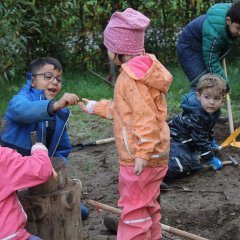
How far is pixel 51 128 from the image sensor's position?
4.42m

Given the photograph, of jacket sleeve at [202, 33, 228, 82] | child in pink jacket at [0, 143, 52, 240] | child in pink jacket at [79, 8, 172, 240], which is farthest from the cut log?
jacket sleeve at [202, 33, 228, 82]

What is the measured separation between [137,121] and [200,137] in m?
2.10

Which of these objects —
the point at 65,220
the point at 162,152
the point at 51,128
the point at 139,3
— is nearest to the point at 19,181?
the point at 65,220

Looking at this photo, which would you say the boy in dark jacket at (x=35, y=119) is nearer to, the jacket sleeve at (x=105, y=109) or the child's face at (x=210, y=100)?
the jacket sleeve at (x=105, y=109)

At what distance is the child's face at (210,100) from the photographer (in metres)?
5.23

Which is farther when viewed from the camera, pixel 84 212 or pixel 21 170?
pixel 84 212

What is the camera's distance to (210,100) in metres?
5.23

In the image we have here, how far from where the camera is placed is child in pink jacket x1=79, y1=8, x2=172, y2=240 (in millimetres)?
3463

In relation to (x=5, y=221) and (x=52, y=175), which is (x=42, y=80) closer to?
(x=52, y=175)

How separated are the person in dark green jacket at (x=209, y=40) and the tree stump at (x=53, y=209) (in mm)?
2826

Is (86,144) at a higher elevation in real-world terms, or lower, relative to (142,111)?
lower

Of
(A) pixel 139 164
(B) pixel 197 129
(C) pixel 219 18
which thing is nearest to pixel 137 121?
(A) pixel 139 164

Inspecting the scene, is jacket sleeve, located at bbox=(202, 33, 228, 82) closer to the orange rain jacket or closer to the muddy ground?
the muddy ground

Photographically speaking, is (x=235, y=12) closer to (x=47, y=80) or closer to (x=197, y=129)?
(x=197, y=129)
